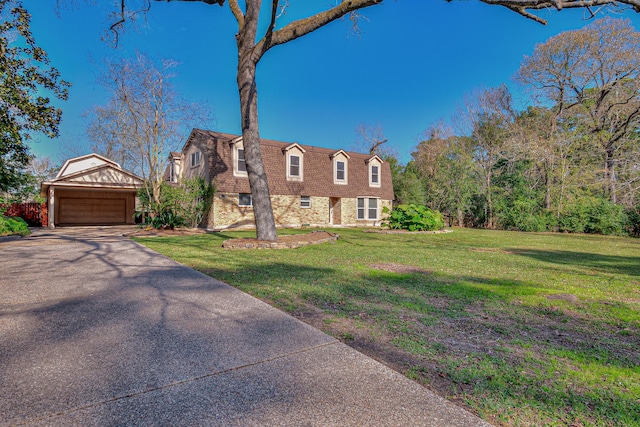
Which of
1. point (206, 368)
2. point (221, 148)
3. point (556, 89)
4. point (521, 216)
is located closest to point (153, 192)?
point (221, 148)

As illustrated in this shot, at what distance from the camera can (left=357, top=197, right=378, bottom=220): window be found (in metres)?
21.8

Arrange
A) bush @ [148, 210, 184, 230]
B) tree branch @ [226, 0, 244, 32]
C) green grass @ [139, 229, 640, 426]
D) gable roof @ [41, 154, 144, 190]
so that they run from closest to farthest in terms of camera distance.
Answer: green grass @ [139, 229, 640, 426]
tree branch @ [226, 0, 244, 32]
bush @ [148, 210, 184, 230]
gable roof @ [41, 154, 144, 190]

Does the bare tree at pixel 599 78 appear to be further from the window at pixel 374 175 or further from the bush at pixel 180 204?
the bush at pixel 180 204

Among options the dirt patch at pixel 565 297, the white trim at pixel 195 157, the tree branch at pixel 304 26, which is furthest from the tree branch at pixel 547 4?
the white trim at pixel 195 157

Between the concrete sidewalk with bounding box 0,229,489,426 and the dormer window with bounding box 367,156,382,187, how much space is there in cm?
1964

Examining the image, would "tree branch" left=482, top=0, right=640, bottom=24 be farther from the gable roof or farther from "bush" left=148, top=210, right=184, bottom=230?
the gable roof

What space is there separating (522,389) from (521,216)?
20.7m

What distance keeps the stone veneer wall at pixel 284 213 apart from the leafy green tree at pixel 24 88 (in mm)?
7524

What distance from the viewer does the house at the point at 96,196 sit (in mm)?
17734

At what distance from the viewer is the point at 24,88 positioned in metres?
9.05

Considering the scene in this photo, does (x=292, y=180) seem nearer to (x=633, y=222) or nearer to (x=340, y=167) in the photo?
(x=340, y=167)

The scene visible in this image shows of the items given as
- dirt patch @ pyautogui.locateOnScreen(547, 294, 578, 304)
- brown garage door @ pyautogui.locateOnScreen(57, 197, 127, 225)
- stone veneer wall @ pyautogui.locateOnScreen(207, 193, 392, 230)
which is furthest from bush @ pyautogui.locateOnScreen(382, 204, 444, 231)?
brown garage door @ pyautogui.locateOnScreen(57, 197, 127, 225)

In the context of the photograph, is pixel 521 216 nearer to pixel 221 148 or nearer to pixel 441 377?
pixel 221 148

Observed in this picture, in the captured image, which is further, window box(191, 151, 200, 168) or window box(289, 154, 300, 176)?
window box(289, 154, 300, 176)
